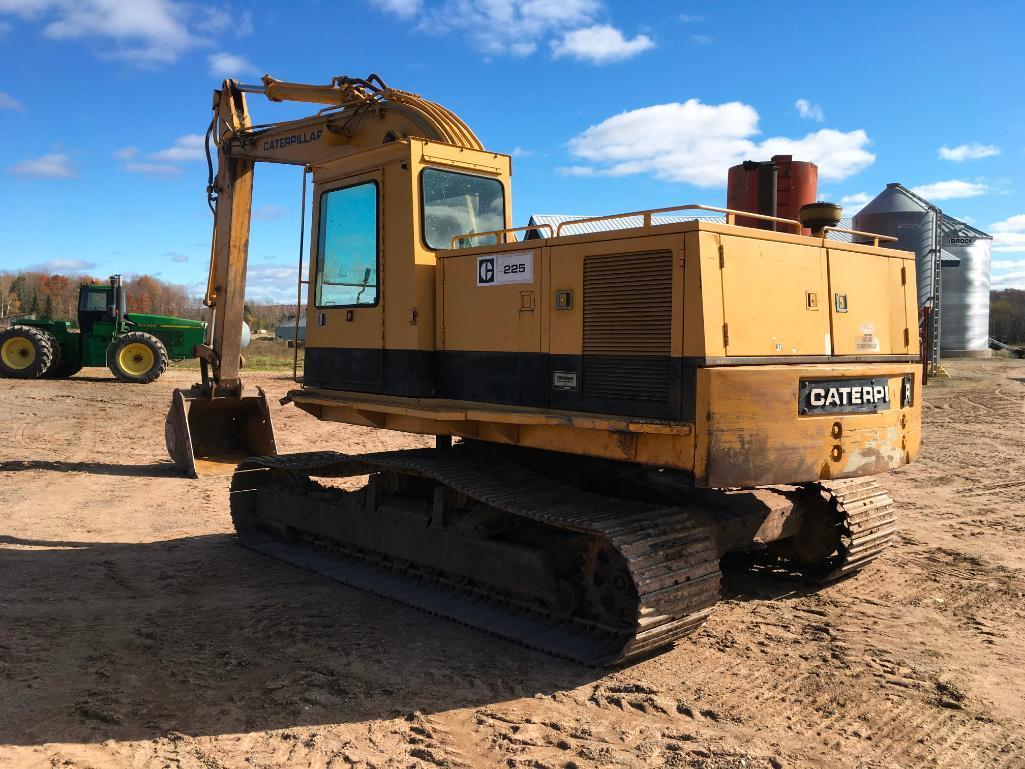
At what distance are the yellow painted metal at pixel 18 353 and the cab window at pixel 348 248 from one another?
56.1 ft

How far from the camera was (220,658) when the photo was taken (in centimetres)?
501

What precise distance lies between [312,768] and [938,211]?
2990 cm

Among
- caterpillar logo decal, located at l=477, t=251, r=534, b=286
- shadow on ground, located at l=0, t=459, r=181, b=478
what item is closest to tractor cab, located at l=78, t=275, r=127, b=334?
shadow on ground, located at l=0, t=459, r=181, b=478

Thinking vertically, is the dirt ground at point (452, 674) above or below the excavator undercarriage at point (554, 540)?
below

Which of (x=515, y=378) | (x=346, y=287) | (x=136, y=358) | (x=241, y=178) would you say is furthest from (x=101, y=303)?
(x=515, y=378)

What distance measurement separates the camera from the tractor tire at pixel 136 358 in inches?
814

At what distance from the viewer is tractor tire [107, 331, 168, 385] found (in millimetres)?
20688

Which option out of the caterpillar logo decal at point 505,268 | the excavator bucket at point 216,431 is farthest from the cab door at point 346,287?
the excavator bucket at point 216,431

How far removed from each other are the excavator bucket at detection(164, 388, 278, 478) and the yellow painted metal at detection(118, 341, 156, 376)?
10360 millimetres

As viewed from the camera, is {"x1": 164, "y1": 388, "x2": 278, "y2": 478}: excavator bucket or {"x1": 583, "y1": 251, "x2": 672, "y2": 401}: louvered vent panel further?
{"x1": 164, "y1": 388, "x2": 278, "y2": 478}: excavator bucket

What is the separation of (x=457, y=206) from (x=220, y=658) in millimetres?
3527

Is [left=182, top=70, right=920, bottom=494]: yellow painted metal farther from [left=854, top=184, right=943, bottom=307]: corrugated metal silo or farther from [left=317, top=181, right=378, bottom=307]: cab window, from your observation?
[left=854, top=184, right=943, bottom=307]: corrugated metal silo

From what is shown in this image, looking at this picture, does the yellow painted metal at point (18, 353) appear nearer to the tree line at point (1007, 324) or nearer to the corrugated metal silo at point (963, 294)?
the corrugated metal silo at point (963, 294)

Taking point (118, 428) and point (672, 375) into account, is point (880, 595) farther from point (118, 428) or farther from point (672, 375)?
point (118, 428)
